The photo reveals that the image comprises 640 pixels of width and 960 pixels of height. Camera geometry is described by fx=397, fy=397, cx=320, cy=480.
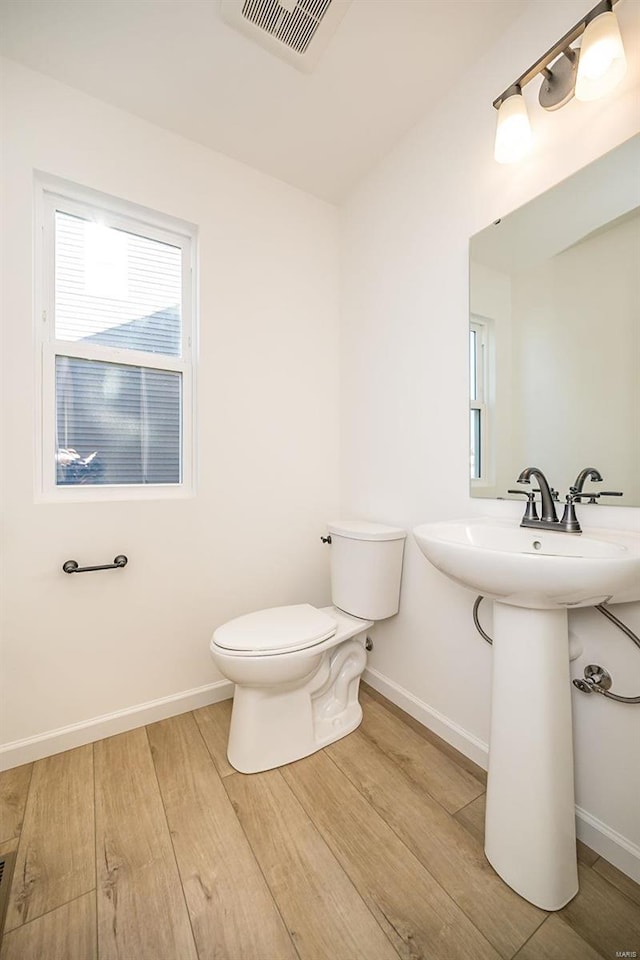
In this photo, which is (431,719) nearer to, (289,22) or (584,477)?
(584,477)

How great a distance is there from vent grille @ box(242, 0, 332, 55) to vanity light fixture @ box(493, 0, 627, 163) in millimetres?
621

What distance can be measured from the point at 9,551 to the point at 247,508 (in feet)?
2.90

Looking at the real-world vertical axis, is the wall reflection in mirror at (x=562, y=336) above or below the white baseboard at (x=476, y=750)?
above

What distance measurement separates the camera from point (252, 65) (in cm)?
137

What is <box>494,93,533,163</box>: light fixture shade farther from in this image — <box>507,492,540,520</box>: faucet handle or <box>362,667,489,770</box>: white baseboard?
<box>362,667,489,770</box>: white baseboard

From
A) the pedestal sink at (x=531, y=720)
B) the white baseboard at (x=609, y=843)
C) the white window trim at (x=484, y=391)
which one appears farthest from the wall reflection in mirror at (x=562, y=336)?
the white baseboard at (x=609, y=843)

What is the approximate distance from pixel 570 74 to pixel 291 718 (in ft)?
7.03

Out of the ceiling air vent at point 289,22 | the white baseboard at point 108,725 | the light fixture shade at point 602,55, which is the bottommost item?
the white baseboard at point 108,725

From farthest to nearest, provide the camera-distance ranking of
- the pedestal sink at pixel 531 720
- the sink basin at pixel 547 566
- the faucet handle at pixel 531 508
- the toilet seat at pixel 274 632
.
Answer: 1. the toilet seat at pixel 274 632
2. the faucet handle at pixel 531 508
3. the pedestal sink at pixel 531 720
4. the sink basin at pixel 547 566

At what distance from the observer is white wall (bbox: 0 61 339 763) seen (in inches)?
54.5

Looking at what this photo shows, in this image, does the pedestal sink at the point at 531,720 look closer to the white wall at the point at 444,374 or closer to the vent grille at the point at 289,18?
the white wall at the point at 444,374

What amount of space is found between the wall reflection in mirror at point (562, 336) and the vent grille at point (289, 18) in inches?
32.2

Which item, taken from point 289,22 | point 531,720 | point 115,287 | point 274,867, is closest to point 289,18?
point 289,22

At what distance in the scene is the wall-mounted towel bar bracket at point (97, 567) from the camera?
1.44m
